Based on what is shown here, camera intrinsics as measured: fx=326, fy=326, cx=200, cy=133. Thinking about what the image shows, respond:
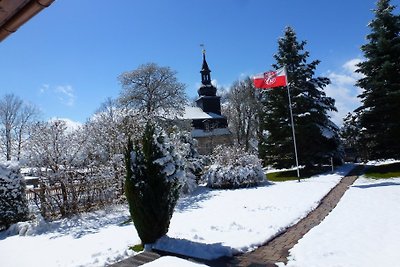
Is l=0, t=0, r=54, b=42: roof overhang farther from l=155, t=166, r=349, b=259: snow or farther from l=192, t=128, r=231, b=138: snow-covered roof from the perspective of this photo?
l=192, t=128, r=231, b=138: snow-covered roof

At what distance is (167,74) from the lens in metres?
32.4

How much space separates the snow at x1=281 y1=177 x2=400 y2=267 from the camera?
17.4 ft

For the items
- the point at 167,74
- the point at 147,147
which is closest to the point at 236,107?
the point at 167,74

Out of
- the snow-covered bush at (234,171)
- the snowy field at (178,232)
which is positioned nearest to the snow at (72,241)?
the snowy field at (178,232)

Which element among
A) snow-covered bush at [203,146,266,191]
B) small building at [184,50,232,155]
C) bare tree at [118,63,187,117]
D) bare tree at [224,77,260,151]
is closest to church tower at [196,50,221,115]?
small building at [184,50,232,155]

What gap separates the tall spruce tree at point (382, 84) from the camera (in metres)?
19.5

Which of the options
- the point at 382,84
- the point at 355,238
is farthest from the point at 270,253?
the point at 382,84

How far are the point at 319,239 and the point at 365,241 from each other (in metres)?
0.83

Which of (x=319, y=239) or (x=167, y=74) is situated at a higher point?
(x=167, y=74)

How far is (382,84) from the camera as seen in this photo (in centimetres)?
1980

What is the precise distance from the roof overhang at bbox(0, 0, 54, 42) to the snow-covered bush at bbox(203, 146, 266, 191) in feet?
50.7

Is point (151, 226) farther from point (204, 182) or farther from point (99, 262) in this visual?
point (204, 182)

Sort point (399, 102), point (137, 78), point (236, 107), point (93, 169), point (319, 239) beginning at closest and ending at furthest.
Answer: point (319, 239) < point (93, 169) < point (399, 102) < point (137, 78) < point (236, 107)

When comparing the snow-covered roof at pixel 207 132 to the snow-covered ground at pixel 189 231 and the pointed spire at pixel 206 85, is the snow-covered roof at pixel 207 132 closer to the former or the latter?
the pointed spire at pixel 206 85
